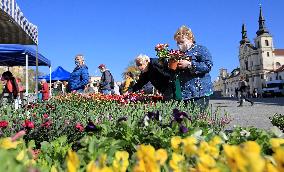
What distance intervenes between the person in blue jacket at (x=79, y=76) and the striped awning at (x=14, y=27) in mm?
1546

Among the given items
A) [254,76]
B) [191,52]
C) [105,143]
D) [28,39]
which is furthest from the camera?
[254,76]

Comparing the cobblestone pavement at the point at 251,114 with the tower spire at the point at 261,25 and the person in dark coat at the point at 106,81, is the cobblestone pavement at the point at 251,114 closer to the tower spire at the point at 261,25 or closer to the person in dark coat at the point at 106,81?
the person in dark coat at the point at 106,81

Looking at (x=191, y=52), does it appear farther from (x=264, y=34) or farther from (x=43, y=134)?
(x=264, y=34)

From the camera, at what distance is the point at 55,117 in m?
5.36

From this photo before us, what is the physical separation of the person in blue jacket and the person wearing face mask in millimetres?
5082

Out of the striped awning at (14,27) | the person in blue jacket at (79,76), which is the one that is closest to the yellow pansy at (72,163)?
the striped awning at (14,27)

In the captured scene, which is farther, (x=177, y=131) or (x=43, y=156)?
(x=177, y=131)

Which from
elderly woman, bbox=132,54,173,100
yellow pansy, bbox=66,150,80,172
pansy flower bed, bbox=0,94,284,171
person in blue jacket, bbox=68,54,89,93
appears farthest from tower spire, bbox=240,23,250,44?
yellow pansy, bbox=66,150,80,172

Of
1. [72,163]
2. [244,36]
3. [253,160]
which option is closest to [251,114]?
[72,163]

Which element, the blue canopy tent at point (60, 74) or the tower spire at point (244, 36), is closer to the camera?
the blue canopy tent at point (60, 74)

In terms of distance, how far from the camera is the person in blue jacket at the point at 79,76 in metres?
10.7

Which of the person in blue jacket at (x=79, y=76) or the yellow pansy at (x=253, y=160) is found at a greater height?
the person in blue jacket at (x=79, y=76)

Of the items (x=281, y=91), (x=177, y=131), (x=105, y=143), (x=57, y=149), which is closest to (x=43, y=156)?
(x=57, y=149)

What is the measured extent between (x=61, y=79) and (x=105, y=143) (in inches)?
897
